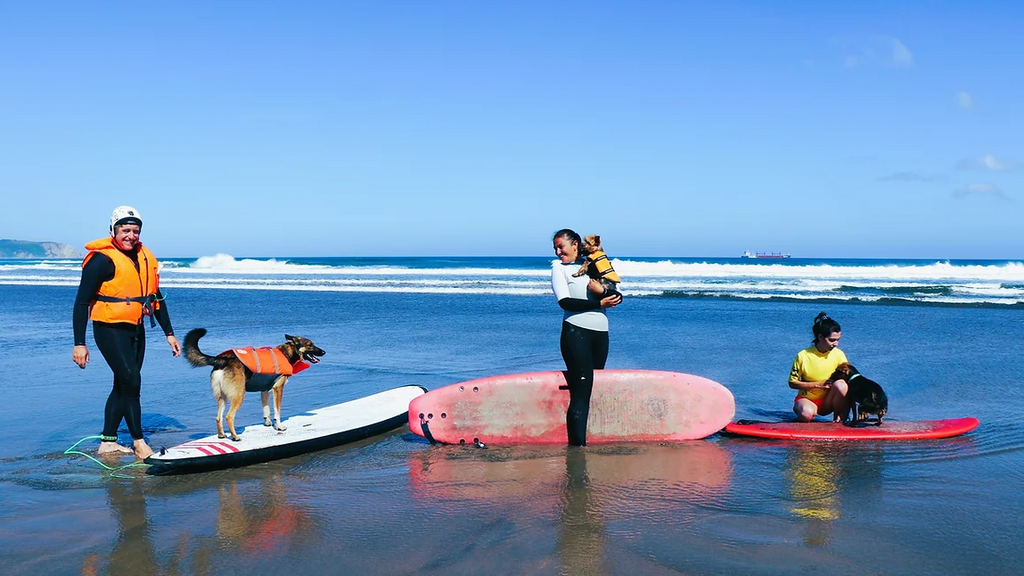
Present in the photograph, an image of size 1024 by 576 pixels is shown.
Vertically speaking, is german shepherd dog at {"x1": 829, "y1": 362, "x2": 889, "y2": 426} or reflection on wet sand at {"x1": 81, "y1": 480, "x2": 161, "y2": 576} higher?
german shepherd dog at {"x1": 829, "y1": 362, "x2": 889, "y2": 426}

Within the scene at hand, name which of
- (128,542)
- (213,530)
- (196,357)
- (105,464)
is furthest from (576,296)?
(105,464)

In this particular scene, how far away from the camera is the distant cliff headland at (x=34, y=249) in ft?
594

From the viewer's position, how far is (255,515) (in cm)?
441

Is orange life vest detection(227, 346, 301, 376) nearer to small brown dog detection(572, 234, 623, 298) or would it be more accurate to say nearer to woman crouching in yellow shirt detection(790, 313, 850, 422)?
small brown dog detection(572, 234, 623, 298)

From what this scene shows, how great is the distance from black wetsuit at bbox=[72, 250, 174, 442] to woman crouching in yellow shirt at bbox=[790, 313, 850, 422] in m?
5.41

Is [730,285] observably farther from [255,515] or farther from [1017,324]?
[255,515]

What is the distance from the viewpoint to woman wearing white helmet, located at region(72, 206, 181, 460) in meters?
5.35

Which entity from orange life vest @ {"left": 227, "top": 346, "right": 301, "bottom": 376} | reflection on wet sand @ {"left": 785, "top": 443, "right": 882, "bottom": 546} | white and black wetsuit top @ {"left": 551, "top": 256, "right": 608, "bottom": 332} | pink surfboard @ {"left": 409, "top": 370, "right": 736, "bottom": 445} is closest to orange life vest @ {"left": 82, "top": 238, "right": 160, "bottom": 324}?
orange life vest @ {"left": 227, "top": 346, "right": 301, "bottom": 376}

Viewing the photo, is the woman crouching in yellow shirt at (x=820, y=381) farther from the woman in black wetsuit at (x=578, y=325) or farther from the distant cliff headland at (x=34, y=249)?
the distant cliff headland at (x=34, y=249)

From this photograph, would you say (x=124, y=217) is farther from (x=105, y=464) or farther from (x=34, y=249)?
(x=34, y=249)

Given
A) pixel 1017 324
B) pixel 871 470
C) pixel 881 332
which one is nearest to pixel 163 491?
pixel 871 470

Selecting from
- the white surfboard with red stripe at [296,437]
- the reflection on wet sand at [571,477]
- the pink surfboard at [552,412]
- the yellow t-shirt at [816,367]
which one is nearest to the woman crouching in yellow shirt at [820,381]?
the yellow t-shirt at [816,367]

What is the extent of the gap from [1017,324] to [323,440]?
51.7 ft

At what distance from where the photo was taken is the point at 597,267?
5695 mm
